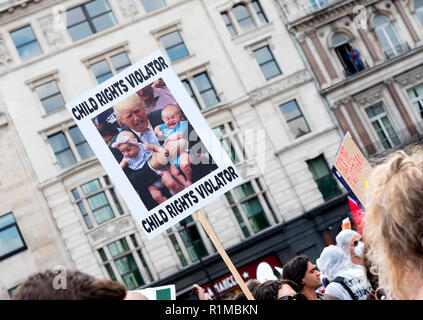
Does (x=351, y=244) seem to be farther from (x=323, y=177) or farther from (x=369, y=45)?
(x=369, y=45)

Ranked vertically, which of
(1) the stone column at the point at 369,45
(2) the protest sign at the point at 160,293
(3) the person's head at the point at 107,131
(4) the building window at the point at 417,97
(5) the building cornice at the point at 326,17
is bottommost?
(2) the protest sign at the point at 160,293

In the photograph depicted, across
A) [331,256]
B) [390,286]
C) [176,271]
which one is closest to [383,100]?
[176,271]

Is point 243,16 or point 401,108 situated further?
point 243,16

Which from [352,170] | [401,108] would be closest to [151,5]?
[401,108]

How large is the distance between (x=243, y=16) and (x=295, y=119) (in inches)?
207

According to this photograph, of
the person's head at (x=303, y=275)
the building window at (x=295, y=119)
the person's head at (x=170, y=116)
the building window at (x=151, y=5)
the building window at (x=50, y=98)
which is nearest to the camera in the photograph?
the person's head at (x=170, y=116)

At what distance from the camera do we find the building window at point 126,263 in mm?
22234

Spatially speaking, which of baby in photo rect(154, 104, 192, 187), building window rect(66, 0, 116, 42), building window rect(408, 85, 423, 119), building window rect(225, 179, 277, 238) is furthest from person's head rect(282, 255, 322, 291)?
building window rect(66, 0, 116, 42)

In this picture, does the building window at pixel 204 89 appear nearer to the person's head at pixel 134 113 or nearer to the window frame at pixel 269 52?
the window frame at pixel 269 52

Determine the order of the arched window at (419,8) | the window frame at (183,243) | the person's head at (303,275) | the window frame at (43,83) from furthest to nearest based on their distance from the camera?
the arched window at (419,8), the window frame at (43,83), the window frame at (183,243), the person's head at (303,275)

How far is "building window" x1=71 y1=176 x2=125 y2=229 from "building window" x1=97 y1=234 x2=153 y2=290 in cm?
119

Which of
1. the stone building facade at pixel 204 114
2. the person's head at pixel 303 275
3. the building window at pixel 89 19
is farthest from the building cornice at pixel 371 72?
the person's head at pixel 303 275

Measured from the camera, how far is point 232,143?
23094 mm

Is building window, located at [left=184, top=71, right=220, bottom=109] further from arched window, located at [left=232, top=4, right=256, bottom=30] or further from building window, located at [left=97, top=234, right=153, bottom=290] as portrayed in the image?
building window, located at [left=97, top=234, right=153, bottom=290]
